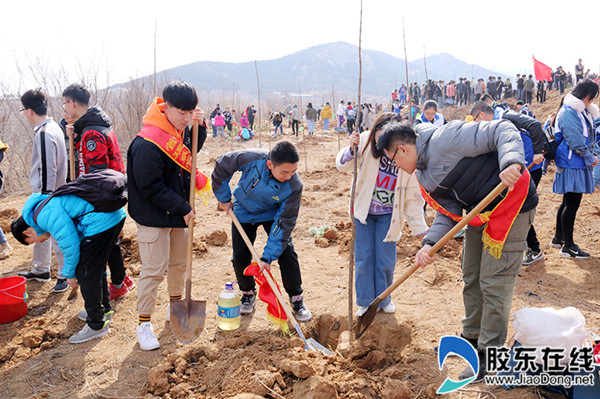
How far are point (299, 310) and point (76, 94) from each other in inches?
114

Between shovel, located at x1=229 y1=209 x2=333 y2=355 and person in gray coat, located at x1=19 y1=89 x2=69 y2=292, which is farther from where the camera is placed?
person in gray coat, located at x1=19 y1=89 x2=69 y2=292

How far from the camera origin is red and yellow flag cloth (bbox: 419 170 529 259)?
7.84 ft

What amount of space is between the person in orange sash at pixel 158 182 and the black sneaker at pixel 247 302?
833 millimetres

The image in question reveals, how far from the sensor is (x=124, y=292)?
4.13 metres

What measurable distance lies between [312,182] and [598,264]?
6.38 metres

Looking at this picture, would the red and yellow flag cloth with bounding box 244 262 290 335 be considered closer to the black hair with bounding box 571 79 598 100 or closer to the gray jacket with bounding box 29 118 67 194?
the gray jacket with bounding box 29 118 67 194

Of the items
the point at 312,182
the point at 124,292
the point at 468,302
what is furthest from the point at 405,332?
the point at 312,182

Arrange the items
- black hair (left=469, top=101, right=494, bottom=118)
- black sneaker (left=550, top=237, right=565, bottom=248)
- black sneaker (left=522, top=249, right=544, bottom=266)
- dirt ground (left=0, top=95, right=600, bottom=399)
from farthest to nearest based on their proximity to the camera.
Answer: black sneaker (left=550, top=237, right=565, bottom=248)
black hair (left=469, top=101, right=494, bottom=118)
black sneaker (left=522, top=249, right=544, bottom=266)
dirt ground (left=0, top=95, right=600, bottom=399)

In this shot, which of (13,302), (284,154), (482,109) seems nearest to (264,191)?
(284,154)

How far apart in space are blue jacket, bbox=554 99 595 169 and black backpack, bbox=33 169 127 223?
4748 mm

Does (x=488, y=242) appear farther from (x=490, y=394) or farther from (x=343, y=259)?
(x=343, y=259)

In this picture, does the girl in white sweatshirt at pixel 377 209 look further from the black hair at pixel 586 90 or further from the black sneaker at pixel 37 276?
the black sneaker at pixel 37 276

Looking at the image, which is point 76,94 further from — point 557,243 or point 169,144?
point 557,243

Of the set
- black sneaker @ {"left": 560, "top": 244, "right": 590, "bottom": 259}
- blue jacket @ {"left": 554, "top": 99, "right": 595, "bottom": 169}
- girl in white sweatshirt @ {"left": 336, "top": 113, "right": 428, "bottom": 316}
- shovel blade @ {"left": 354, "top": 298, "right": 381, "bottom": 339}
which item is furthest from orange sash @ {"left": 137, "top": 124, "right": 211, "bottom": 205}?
black sneaker @ {"left": 560, "top": 244, "right": 590, "bottom": 259}
